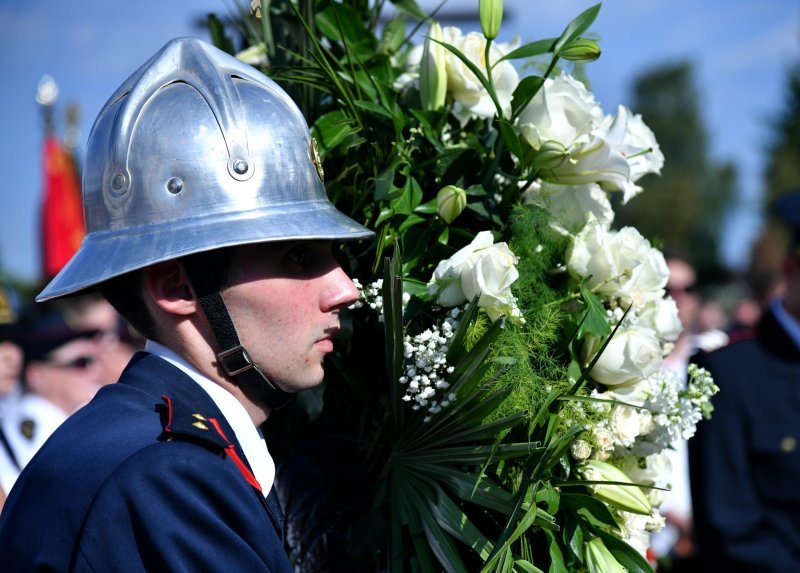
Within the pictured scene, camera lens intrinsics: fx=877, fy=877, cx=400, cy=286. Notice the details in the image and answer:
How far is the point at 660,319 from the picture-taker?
2312 millimetres

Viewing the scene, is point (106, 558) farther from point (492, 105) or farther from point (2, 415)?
point (2, 415)

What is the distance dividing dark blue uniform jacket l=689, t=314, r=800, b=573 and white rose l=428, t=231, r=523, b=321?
2.21m

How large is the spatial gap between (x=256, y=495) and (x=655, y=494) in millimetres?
1125

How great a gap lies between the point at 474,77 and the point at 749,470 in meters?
2.43

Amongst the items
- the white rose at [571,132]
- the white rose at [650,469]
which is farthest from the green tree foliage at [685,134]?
the white rose at [571,132]

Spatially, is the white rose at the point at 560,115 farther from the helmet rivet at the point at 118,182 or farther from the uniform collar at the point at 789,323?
the uniform collar at the point at 789,323

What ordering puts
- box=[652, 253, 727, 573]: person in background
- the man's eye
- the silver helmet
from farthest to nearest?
box=[652, 253, 727, 573]: person in background, the man's eye, the silver helmet

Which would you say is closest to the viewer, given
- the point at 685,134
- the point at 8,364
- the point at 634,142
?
the point at 634,142

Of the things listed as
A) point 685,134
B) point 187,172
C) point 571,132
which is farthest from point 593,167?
point 685,134

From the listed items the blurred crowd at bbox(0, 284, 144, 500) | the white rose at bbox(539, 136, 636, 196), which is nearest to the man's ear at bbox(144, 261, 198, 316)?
the white rose at bbox(539, 136, 636, 196)

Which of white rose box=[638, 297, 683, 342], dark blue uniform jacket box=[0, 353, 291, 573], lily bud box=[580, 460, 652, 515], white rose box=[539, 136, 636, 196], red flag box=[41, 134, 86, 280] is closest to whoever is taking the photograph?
dark blue uniform jacket box=[0, 353, 291, 573]

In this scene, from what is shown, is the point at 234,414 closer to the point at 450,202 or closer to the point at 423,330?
the point at 423,330

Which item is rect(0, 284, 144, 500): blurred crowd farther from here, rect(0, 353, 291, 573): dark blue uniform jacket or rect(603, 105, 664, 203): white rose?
rect(603, 105, 664, 203): white rose

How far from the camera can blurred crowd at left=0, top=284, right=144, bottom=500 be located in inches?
191
